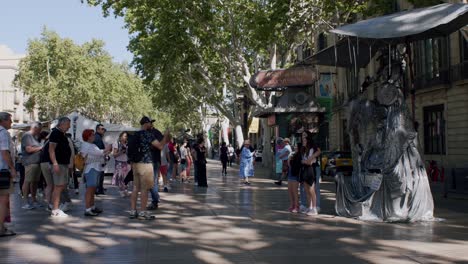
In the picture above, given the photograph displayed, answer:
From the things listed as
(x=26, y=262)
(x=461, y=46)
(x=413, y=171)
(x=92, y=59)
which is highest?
(x=92, y=59)

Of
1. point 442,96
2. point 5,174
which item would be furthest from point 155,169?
point 442,96

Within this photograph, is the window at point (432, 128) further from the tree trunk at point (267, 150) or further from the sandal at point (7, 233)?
the sandal at point (7, 233)

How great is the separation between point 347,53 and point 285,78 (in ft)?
32.0

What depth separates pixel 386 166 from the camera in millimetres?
10547

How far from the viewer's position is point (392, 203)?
10.3 meters

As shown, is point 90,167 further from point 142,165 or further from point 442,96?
point 442,96

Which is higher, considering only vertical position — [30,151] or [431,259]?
[30,151]

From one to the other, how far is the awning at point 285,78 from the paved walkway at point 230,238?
10806 mm

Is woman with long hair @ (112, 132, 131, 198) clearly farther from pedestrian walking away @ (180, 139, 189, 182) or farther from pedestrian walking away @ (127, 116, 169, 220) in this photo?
pedestrian walking away @ (180, 139, 189, 182)

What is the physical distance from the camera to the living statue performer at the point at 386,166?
1029 cm

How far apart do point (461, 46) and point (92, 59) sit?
4504 centimetres

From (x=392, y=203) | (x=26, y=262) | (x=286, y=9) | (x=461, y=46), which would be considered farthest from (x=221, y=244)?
(x=461, y=46)

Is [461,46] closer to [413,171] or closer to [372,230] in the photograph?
[413,171]

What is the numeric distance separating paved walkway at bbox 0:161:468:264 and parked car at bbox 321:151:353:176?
39.0ft
